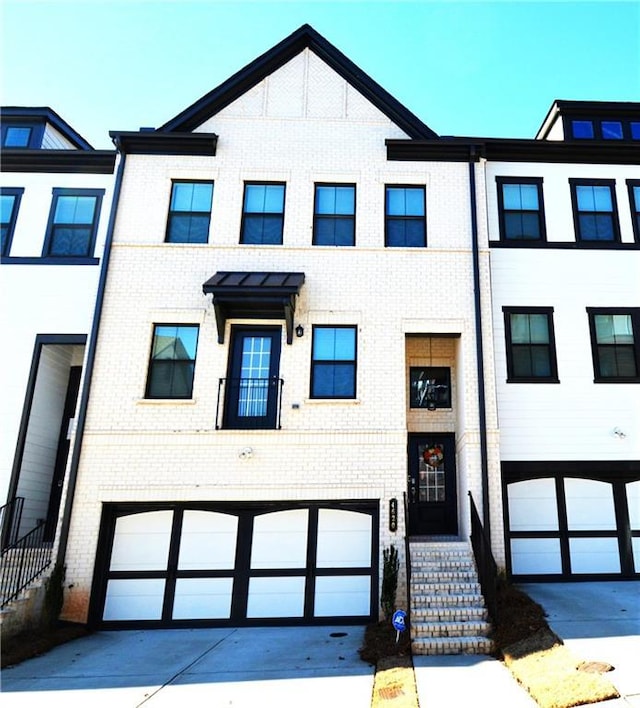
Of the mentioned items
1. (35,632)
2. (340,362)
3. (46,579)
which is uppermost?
(340,362)

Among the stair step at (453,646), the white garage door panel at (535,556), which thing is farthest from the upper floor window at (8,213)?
the white garage door panel at (535,556)

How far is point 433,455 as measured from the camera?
11781mm

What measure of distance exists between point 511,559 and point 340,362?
5237mm

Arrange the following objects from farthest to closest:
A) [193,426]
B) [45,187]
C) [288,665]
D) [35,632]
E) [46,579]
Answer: [45,187] → [193,426] → [46,579] → [35,632] → [288,665]

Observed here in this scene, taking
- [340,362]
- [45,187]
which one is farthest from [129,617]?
[45,187]

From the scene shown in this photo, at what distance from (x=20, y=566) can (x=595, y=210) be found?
14132 mm

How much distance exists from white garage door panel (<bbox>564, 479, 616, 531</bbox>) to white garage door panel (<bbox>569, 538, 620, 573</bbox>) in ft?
0.82

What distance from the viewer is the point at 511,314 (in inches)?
458

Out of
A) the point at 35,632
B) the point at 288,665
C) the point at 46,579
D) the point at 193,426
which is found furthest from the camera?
the point at 193,426

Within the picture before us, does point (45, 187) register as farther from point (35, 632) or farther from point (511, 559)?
point (511, 559)

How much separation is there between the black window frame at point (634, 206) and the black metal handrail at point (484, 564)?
7.64 metres

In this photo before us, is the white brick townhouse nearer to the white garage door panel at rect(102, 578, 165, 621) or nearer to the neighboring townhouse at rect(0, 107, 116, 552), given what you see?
the white garage door panel at rect(102, 578, 165, 621)

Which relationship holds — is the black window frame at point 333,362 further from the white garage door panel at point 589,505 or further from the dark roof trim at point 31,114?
the dark roof trim at point 31,114

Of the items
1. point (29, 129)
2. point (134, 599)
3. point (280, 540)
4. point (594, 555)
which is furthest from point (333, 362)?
point (29, 129)
